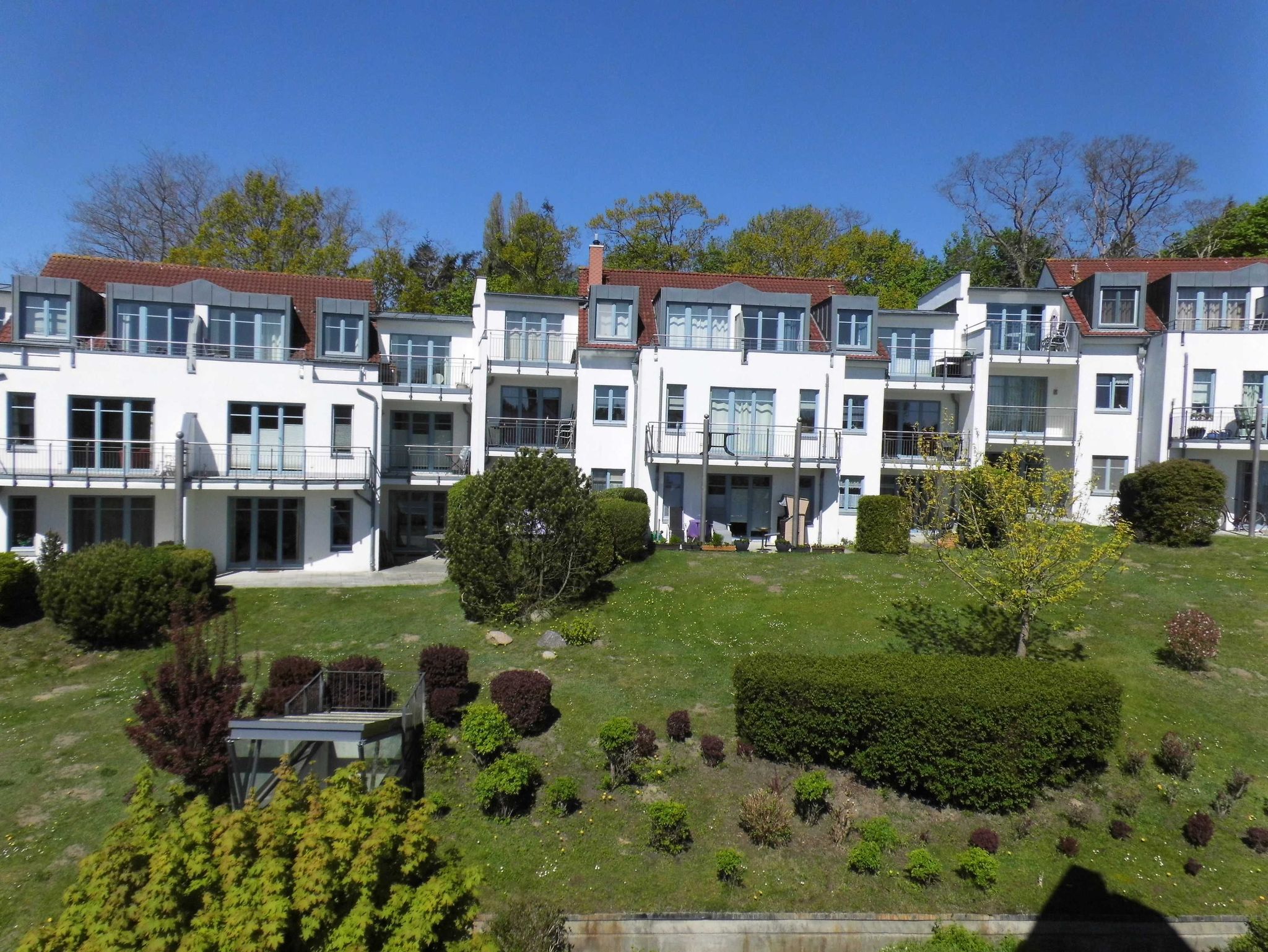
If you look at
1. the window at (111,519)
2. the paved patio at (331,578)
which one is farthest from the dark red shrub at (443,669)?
the window at (111,519)

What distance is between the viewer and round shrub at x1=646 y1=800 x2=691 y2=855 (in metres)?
11.6

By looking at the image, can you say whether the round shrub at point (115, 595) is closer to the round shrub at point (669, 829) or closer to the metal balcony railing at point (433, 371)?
the round shrub at point (669, 829)

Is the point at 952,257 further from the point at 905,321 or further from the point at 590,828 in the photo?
the point at 590,828

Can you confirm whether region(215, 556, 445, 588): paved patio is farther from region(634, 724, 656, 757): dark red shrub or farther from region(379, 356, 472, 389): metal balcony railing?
region(634, 724, 656, 757): dark red shrub

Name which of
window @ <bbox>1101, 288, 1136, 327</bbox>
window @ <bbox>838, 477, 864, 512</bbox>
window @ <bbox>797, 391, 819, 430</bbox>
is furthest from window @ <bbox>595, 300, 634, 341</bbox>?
window @ <bbox>1101, 288, 1136, 327</bbox>

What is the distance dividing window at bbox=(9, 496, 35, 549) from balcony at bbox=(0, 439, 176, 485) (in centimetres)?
110

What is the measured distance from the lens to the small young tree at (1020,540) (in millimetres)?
14766

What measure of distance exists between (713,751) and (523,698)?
11.1 feet

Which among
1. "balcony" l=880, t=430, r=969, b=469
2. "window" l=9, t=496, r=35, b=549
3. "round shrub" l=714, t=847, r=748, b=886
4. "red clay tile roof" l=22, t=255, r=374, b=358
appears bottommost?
"round shrub" l=714, t=847, r=748, b=886

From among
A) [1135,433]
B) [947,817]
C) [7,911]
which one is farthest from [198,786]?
[1135,433]

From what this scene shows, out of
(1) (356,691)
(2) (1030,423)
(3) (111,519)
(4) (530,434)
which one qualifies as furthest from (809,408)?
(3) (111,519)

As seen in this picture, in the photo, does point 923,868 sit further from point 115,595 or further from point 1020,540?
point 115,595

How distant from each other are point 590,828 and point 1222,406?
2856 cm

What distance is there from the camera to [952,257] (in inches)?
2034
